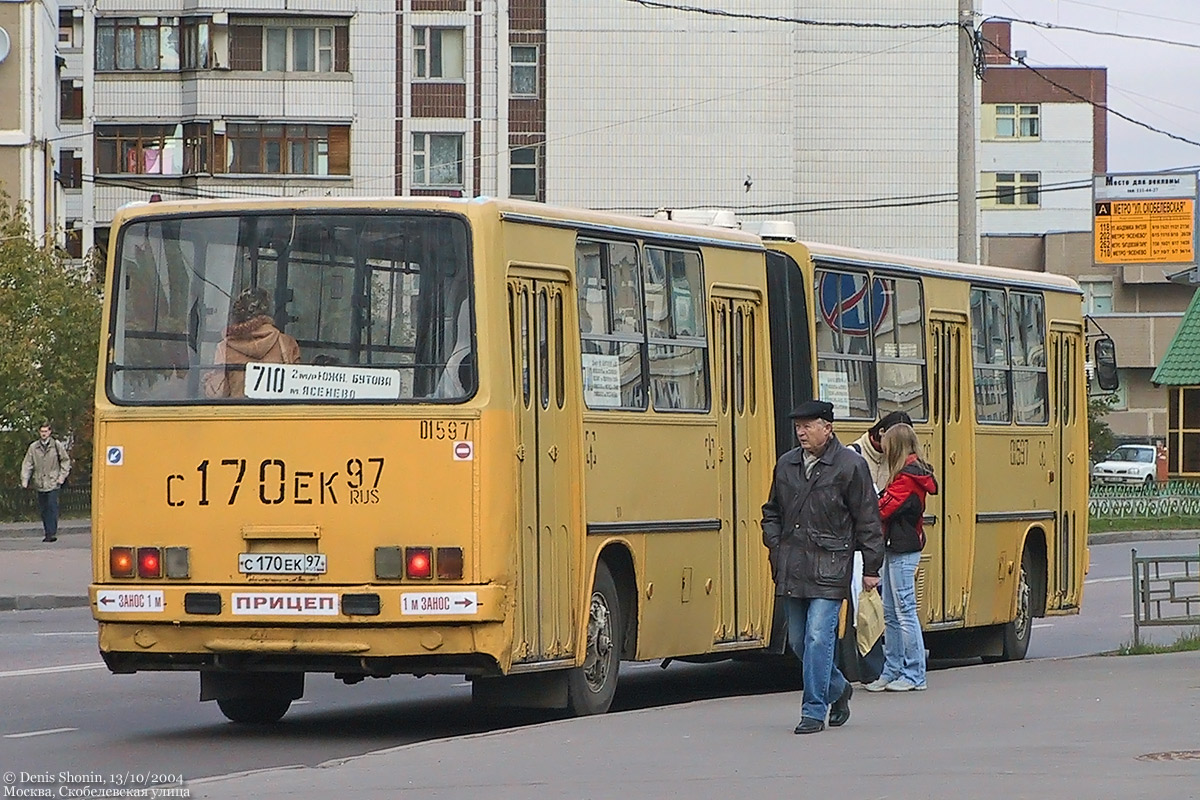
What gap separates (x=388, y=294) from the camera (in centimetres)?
1220

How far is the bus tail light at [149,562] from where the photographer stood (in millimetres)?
12242

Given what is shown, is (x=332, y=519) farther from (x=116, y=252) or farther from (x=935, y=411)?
(x=935, y=411)

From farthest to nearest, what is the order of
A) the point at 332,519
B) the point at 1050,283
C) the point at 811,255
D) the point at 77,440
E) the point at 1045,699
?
the point at 77,440
the point at 1050,283
the point at 811,255
the point at 1045,699
the point at 332,519

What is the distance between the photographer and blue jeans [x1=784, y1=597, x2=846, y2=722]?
1158 centimetres

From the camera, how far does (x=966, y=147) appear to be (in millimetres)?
31172

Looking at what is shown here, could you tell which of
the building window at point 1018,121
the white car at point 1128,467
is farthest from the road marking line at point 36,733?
the building window at point 1018,121

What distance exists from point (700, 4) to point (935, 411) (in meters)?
45.4

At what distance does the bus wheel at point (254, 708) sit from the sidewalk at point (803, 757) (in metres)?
0.13

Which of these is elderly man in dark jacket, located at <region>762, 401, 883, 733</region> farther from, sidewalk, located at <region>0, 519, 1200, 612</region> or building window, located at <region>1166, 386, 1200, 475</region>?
building window, located at <region>1166, 386, 1200, 475</region>

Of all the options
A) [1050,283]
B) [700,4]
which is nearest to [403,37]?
[700,4]

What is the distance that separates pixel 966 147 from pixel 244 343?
20313mm

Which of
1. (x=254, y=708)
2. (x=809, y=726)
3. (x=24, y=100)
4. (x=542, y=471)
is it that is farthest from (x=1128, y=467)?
(x=809, y=726)

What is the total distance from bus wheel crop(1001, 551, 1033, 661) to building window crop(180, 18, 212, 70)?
45.1 m

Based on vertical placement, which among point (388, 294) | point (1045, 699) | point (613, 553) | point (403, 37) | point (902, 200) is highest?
point (403, 37)
